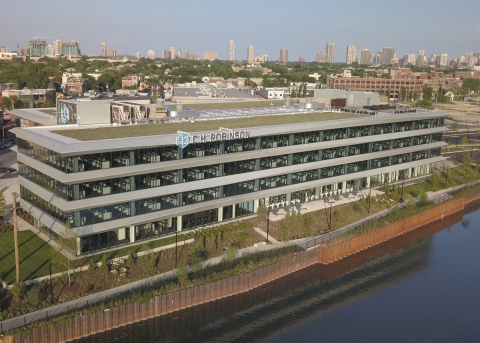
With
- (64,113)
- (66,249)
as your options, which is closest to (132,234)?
(66,249)

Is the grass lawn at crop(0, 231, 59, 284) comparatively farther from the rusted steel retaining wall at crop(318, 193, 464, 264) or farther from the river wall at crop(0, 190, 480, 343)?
the rusted steel retaining wall at crop(318, 193, 464, 264)

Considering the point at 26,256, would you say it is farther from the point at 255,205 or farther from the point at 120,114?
the point at 255,205

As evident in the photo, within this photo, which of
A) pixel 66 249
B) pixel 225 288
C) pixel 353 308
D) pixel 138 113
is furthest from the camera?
pixel 138 113

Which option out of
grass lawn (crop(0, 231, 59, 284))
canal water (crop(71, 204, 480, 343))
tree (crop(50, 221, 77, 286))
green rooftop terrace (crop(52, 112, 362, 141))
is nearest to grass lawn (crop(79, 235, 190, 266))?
tree (crop(50, 221, 77, 286))

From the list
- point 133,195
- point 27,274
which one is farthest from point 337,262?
point 27,274

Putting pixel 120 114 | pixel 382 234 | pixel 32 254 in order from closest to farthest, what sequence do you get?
1. pixel 32 254
2. pixel 120 114
3. pixel 382 234

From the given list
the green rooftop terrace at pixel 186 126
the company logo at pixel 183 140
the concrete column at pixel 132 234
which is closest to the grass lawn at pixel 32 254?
the concrete column at pixel 132 234
